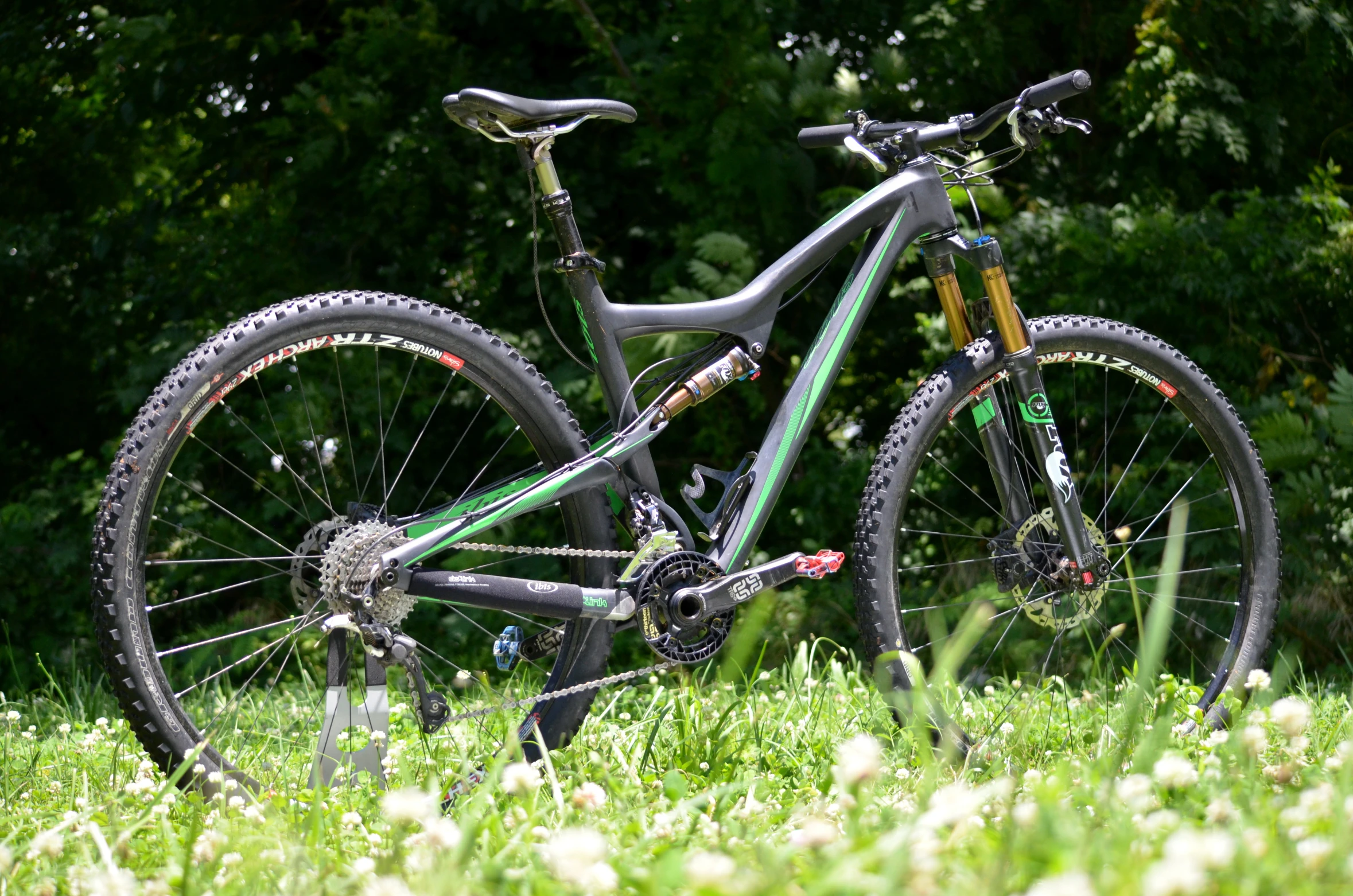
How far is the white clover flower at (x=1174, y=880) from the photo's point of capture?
84cm

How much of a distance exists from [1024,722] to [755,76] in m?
2.35

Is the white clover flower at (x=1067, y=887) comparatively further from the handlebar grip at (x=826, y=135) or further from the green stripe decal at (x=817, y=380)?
the handlebar grip at (x=826, y=135)

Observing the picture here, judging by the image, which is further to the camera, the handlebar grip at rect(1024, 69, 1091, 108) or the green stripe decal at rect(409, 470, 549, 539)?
the handlebar grip at rect(1024, 69, 1091, 108)

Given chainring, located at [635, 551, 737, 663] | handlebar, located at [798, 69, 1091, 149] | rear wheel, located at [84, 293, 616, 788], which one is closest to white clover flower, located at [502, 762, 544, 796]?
rear wheel, located at [84, 293, 616, 788]

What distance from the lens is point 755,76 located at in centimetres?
357

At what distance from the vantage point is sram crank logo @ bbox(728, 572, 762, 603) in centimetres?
205

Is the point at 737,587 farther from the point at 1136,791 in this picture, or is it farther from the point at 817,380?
the point at 1136,791

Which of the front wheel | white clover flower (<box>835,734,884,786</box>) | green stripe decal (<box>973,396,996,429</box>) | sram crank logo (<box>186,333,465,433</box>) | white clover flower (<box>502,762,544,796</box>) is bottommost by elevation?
the front wheel

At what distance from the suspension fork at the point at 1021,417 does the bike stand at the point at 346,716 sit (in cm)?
126

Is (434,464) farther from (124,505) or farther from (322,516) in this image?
(124,505)

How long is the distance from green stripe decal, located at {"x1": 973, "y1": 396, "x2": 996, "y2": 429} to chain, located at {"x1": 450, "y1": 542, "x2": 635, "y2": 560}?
2.53 feet

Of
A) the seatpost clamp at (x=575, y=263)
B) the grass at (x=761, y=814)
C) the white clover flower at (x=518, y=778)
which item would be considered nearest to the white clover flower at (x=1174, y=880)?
the grass at (x=761, y=814)

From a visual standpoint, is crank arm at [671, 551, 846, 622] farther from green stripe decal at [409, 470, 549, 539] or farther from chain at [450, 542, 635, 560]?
green stripe decal at [409, 470, 549, 539]

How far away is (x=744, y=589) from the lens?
6.75ft
